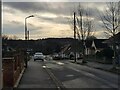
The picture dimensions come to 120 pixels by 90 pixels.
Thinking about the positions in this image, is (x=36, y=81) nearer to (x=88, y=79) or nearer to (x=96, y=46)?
(x=88, y=79)

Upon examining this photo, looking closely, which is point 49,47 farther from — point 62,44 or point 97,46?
point 97,46

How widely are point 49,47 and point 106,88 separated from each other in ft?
428

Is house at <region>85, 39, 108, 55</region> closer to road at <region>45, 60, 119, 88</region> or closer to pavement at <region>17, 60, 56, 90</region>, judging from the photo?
road at <region>45, 60, 119, 88</region>

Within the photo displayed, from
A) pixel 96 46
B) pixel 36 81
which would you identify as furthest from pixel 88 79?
pixel 96 46

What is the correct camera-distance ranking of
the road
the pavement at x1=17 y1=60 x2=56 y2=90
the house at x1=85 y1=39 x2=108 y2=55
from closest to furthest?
the pavement at x1=17 y1=60 x2=56 y2=90 < the road < the house at x1=85 y1=39 x2=108 y2=55

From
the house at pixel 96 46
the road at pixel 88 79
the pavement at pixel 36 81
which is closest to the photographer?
the pavement at pixel 36 81

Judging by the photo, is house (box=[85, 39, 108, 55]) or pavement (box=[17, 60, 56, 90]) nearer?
pavement (box=[17, 60, 56, 90])

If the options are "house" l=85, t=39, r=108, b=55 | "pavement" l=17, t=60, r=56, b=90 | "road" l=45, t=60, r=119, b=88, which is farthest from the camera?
"house" l=85, t=39, r=108, b=55

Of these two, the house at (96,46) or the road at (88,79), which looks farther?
the house at (96,46)

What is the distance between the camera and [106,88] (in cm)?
1722

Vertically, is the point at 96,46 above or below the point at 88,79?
above

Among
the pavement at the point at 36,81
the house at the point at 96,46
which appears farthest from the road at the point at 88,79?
the house at the point at 96,46

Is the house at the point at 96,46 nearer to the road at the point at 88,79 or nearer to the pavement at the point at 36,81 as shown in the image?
the road at the point at 88,79

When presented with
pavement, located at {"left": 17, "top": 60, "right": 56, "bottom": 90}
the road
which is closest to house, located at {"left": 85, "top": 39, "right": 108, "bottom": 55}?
the road
